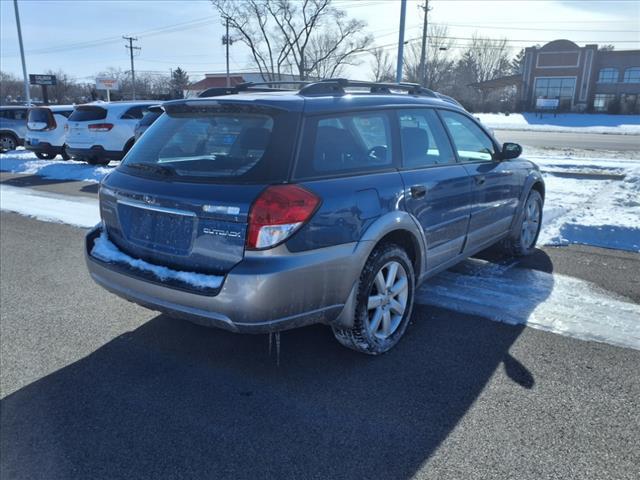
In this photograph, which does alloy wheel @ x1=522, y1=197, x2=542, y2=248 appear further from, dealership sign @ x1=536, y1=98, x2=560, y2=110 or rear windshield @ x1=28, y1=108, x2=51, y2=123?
dealership sign @ x1=536, y1=98, x2=560, y2=110

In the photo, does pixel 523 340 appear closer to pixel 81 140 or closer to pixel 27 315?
pixel 27 315

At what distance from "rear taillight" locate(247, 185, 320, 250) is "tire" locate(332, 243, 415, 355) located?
0.69 metres

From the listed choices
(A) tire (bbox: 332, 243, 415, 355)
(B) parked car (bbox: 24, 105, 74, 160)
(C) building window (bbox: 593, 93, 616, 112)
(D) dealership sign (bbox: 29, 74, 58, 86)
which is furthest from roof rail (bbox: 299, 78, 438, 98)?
(C) building window (bbox: 593, 93, 616, 112)

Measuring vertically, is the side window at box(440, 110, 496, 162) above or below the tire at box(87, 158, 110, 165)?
above

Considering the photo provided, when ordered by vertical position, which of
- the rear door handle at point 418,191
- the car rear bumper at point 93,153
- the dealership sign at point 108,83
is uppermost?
the dealership sign at point 108,83

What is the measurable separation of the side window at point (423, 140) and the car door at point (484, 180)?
16cm

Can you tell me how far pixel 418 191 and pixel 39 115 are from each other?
1563cm

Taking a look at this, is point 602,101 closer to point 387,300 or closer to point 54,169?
point 54,169

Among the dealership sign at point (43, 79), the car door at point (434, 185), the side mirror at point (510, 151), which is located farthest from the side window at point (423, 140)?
the dealership sign at point (43, 79)

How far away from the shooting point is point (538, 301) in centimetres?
453

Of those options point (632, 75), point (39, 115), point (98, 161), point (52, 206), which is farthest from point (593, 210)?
point (632, 75)

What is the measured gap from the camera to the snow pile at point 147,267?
291cm

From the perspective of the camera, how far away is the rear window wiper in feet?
10.6

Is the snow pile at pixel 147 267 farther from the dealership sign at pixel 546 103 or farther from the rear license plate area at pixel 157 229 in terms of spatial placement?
the dealership sign at pixel 546 103
